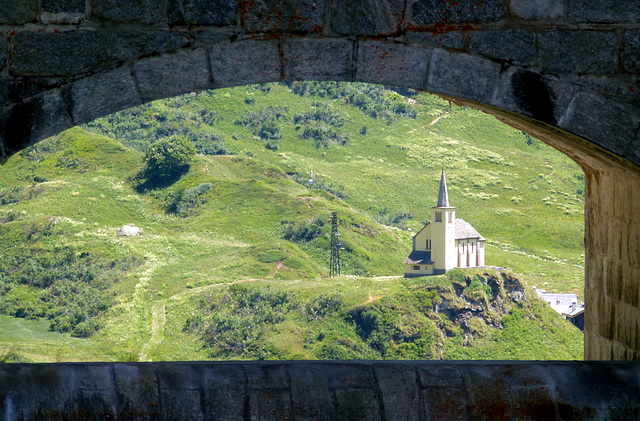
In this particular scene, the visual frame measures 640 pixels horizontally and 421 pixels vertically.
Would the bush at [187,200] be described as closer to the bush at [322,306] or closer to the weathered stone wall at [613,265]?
the bush at [322,306]

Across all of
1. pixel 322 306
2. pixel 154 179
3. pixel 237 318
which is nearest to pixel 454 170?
pixel 154 179

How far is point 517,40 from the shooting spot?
330 cm

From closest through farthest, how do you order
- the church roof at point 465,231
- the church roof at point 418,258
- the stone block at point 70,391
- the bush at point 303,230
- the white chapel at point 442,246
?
the stone block at point 70,391 < the church roof at point 418,258 < the white chapel at point 442,246 < the church roof at point 465,231 < the bush at point 303,230

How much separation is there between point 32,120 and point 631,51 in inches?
90.0

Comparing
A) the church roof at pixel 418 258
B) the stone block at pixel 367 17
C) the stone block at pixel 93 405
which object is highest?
the stone block at pixel 367 17

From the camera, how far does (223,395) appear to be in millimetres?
3502

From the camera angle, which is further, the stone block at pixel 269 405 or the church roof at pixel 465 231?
the church roof at pixel 465 231

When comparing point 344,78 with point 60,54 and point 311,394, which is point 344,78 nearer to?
point 60,54

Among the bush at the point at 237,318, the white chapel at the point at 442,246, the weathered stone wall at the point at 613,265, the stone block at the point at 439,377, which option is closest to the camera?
the stone block at the point at 439,377

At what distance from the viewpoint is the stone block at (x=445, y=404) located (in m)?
3.54

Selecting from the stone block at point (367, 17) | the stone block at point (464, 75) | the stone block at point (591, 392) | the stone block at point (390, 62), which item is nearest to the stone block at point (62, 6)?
the stone block at point (367, 17)

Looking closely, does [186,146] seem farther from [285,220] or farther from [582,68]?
[582,68]

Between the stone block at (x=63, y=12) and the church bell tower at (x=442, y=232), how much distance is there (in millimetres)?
24380

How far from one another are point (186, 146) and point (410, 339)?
11.5 meters
